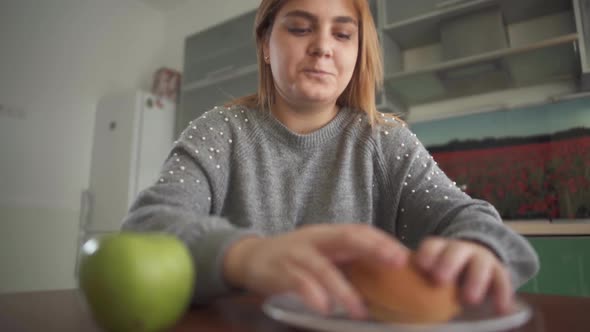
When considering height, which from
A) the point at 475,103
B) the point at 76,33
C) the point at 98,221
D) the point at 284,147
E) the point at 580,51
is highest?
the point at 76,33

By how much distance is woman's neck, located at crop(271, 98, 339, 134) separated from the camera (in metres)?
0.85

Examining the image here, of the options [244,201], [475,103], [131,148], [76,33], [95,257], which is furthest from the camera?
[76,33]

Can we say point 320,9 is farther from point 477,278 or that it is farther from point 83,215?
point 83,215

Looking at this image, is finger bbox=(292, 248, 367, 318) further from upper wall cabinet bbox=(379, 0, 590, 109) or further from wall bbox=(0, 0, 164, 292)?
wall bbox=(0, 0, 164, 292)

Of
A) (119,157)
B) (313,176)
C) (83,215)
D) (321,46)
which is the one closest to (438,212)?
(313,176)

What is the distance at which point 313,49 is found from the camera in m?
0.77

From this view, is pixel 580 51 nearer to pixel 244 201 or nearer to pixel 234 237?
pixel 244 201

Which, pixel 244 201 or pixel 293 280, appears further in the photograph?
pixel 244 201

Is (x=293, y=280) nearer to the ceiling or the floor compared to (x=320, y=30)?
nearer to the floor

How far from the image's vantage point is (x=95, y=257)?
0.28 m

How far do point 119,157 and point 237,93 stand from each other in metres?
0.98

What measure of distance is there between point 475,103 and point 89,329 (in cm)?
220

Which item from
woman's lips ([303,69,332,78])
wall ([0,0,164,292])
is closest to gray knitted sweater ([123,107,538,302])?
woman's lips ([303,69,332,78])

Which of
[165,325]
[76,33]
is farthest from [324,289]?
[76,33]
